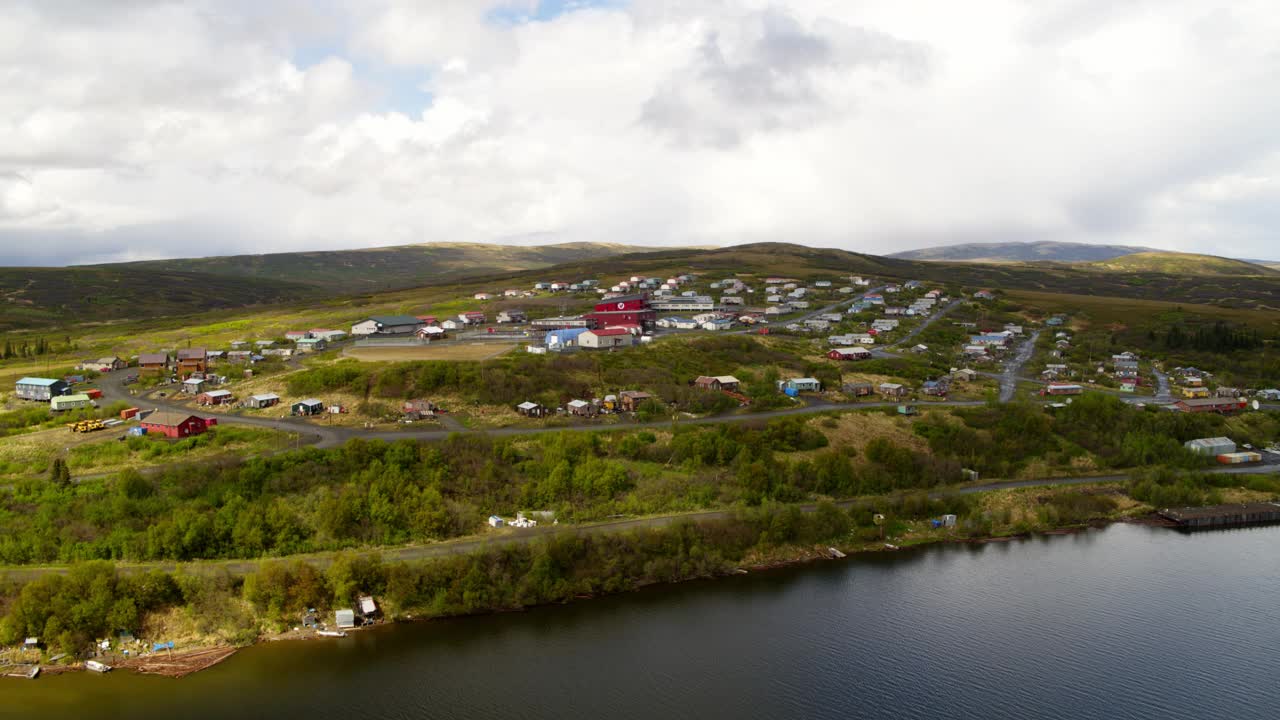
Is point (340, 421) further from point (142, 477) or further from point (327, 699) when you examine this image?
point (327, 699)

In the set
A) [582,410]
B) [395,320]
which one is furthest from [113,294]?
[582,410]

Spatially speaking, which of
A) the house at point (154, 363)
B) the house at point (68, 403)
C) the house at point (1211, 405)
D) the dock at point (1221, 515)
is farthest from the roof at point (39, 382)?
the house at point (1211, 405)

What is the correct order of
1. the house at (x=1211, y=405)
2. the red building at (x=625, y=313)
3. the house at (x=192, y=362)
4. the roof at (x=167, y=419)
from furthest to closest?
the red building at (x=625, y=313)
the house at (x=192, y=362)
the house at (x=1211, y=405)
the roof at (x=167, y=419)

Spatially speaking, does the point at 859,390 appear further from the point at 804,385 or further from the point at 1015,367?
the point at 1015,367

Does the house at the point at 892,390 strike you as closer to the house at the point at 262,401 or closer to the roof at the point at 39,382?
the house at the point at 262,401

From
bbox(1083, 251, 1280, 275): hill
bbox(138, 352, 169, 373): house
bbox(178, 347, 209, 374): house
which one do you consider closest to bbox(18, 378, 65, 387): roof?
bbox(138, 352, 169, 373): house

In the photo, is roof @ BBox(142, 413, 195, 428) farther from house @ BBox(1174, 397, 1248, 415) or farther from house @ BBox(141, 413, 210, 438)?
house @ BBox(1174, 397, 1248, 415)
